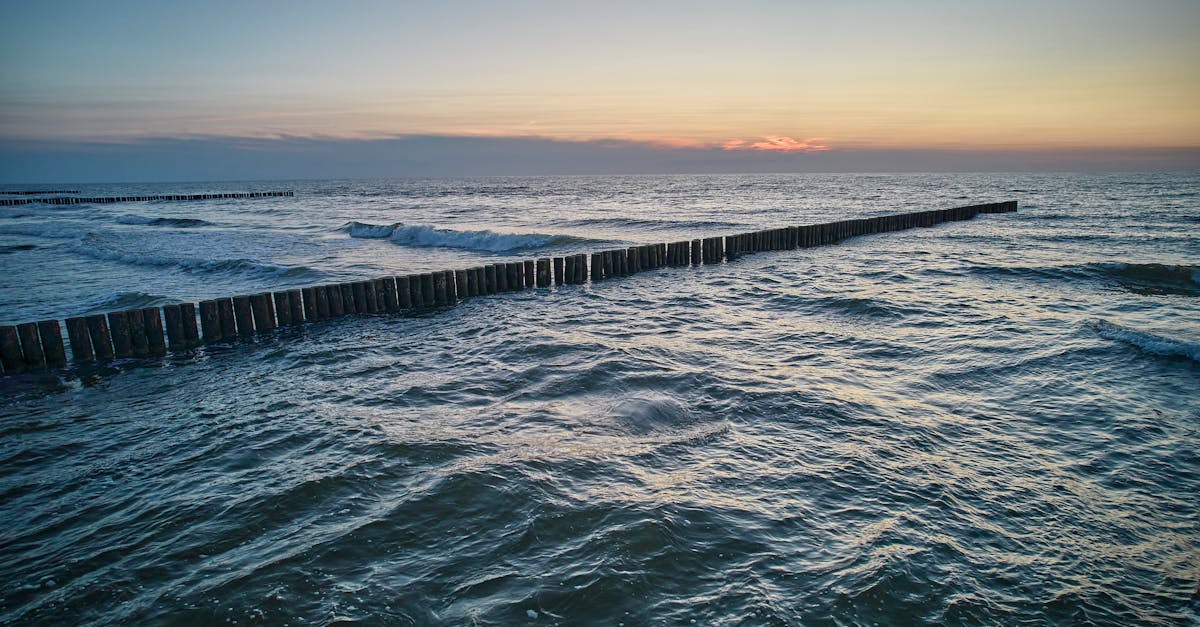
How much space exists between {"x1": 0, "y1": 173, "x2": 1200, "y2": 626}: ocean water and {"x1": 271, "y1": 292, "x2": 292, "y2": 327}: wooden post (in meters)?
0.48

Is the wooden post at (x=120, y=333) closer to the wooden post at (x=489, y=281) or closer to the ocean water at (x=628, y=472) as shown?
the ocean water at (x=628, y=472)

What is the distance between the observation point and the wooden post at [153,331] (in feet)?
33.3

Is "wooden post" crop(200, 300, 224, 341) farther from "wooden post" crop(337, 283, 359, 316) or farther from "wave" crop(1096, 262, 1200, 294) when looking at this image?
"wave" crop(1096, 262, 1200, 294)

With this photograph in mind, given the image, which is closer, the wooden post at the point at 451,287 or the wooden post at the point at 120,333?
the wooden post at the point at 120,333

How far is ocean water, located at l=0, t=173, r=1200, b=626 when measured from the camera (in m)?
4.05

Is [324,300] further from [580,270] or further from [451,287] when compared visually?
[580,270]

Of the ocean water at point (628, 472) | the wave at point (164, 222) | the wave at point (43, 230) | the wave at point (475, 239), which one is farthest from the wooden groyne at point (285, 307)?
the wave at point (164, 222)

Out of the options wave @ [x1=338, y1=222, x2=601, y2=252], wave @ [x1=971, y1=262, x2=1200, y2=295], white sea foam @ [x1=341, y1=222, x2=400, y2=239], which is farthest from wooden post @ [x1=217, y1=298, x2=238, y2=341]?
white sea foam @ [x1=341, y1=222, x2=400, y2=239]

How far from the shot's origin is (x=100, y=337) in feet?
32.0

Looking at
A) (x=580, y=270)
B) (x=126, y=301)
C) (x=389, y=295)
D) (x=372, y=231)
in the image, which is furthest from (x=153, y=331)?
(x=372, y=231)

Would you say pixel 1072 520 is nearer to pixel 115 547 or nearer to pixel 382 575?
pixel 382 575

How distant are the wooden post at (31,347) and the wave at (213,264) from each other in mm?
9877

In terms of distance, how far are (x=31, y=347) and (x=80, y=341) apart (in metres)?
0.56

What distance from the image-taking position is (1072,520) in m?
4.93
